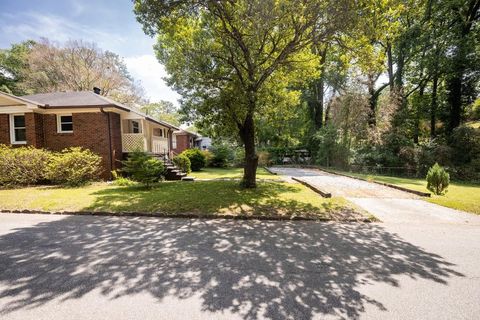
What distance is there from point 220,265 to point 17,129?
15.2 metres

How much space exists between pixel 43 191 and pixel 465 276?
12.7 m

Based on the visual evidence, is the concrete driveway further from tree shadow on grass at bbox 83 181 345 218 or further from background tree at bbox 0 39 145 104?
background tree at bbox 0 39 145 104

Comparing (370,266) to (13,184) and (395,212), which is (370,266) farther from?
(13,184)

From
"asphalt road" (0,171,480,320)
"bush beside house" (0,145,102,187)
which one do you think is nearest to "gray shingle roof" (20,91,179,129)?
"bush beside house" (0,145,102,187)

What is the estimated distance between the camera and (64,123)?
41.9 feet

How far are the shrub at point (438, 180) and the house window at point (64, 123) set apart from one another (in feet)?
59.2

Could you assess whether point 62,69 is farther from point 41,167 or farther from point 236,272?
point 236,272

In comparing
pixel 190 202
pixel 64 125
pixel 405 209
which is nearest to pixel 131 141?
pixel 64 125

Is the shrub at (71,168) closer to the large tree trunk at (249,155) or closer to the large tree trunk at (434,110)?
the large tree trunk at (249,155)

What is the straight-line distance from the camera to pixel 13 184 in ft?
34.2

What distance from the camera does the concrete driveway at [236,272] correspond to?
2.60m

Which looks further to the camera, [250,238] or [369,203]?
[369,203]

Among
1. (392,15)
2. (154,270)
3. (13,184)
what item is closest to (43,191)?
(13,184)

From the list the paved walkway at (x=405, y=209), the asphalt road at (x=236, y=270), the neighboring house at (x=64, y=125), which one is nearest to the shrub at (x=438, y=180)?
the paved walkway at (x=405, y=209)
